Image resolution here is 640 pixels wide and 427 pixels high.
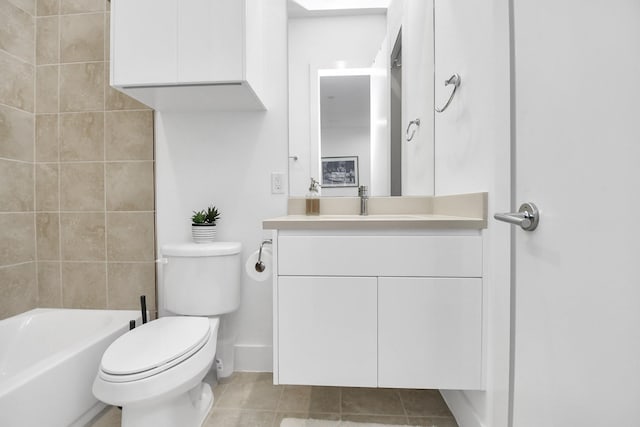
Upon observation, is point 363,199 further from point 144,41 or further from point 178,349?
point 144,41

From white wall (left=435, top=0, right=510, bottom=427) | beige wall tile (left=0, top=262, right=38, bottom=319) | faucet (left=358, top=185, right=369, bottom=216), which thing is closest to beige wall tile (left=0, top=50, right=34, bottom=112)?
beige wall tile (left=0, top=262, right=38, bottom=319)

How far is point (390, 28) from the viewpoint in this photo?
5.35 feet

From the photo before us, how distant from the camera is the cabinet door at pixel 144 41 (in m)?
1.24

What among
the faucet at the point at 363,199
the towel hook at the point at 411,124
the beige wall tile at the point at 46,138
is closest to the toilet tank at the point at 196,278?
the faucet at the point at 363,199

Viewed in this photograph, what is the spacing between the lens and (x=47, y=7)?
5.56 ft

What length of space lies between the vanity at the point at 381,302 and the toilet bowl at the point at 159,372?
317 mm

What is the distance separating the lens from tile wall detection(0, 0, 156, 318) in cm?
168

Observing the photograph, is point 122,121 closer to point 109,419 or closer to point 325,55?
point 325,55

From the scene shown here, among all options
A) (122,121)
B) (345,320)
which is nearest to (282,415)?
(345,320)

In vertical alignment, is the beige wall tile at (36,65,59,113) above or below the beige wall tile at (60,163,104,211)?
above

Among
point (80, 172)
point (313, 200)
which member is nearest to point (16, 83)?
point (80, 172)

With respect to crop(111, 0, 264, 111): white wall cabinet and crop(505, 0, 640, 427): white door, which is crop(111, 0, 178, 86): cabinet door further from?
crop(505, 0, 640, 427): white door

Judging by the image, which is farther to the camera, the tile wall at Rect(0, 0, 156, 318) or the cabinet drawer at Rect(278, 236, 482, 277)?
the tile wall at Rect(0, 0, 156, 318)

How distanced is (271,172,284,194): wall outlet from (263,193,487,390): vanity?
0.58 meters
